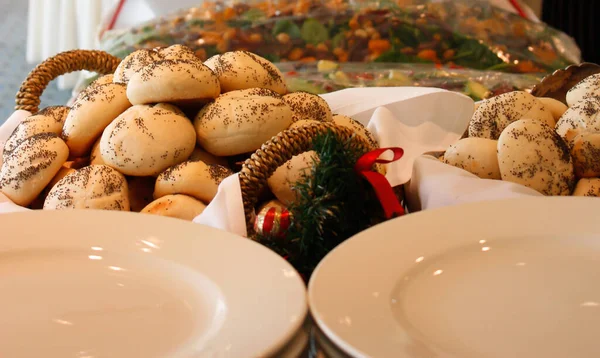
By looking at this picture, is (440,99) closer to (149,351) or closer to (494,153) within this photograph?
(494,153)

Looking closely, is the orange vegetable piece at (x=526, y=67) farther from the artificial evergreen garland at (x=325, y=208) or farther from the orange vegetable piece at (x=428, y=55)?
the artificial evergreen garland at (x=325, y=208)

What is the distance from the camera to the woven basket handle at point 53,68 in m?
1.18

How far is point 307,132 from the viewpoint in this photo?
702 mm

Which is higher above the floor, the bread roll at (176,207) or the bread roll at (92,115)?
the bread roll at (92,115)

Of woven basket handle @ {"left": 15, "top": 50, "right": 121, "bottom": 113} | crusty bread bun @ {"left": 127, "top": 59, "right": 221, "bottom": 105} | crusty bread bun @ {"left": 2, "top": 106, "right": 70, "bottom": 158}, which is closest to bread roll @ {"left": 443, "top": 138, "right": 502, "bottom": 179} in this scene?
crusty bread bun @ {"left": 127, "top": 59, "right": 221, "bottom": 105}

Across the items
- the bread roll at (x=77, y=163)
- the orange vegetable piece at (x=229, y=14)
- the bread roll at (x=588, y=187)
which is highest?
the bread roll at (x=588, y=187)

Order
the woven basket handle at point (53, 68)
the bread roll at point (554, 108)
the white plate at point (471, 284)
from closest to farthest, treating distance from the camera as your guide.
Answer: the white plate at point (471, 284) < the bread roll at point (554, 108) < the woven basket handle at point (53, 68)

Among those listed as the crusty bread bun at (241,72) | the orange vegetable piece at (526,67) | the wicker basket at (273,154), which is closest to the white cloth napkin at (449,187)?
the wicker basket at (273,154)

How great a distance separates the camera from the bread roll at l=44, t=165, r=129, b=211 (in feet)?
2.58

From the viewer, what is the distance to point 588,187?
78 cm

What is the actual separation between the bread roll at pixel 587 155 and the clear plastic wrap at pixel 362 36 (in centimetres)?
144

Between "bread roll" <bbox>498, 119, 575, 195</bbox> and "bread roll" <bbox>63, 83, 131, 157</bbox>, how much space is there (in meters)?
0.51

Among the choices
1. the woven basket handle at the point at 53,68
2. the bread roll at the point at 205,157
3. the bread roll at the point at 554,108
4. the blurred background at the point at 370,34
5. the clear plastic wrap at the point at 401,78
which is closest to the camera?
the bread roll at the point at 205,157

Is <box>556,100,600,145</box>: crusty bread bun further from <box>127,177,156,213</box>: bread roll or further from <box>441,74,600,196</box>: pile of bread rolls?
<box>127,177,156,213</box>: bread roll
